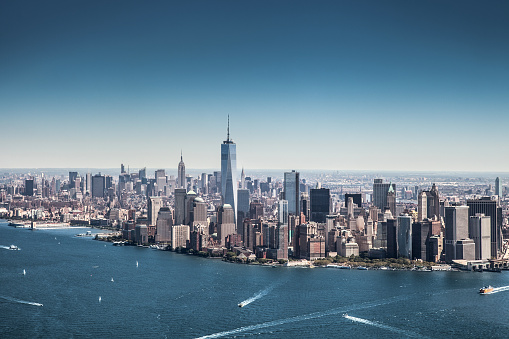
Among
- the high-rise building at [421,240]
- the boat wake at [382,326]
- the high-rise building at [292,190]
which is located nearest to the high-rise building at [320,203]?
the high-rise building at [292,190]

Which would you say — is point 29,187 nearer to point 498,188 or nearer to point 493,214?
point 498,188

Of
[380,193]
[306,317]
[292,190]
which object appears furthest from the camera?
[380,193]

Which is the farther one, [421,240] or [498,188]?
[498,188]

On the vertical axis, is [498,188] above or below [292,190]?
above

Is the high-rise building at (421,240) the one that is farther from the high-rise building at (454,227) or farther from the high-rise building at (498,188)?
the high-rise building at (498,188)

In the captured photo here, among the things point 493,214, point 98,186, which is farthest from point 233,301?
point 98,186

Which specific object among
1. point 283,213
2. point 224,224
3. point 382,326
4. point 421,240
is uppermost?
point 283,213

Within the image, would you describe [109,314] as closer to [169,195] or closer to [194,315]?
[194,315]

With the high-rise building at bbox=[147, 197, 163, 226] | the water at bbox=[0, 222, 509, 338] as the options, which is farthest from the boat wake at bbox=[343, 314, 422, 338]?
the high-rise building at bbox=[147, 197, 163, 226]
